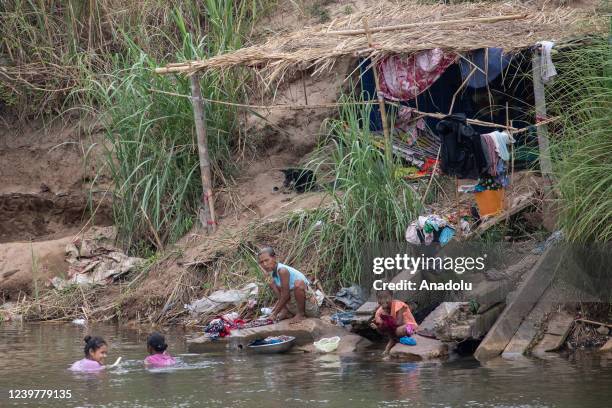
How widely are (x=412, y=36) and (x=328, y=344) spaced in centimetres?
398

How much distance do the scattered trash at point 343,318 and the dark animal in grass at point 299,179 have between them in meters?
2.72

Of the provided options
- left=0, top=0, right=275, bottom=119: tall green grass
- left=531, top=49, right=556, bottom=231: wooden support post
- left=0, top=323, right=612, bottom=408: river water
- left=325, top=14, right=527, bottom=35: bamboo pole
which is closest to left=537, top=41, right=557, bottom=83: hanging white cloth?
left=531, top=49, right=556, bottom=231: wooden support post

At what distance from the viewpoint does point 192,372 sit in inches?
386

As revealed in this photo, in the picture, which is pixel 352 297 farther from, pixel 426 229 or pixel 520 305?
pixel 520 305

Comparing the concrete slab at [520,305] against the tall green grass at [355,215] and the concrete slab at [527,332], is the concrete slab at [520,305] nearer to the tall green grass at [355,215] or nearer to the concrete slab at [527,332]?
the concrete slab at [527,332]

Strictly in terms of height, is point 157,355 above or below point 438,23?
below

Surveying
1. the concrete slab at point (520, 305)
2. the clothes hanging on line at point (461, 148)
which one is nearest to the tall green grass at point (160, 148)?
the clothes hanging on line at point (461, 148)

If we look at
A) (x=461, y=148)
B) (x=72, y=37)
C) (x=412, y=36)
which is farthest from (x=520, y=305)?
(x=72, y=37)

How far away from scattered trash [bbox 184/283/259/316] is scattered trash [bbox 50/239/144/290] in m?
1.65

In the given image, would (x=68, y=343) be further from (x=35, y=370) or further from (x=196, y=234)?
(x=196, y=234)

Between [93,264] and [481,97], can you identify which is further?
[93,264]

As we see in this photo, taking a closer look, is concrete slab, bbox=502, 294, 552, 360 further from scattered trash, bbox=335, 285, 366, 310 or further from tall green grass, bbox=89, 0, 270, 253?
tall green grass, bbox=89, 0, 270, 253

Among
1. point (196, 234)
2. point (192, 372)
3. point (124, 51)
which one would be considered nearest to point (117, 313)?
point (196, 234)

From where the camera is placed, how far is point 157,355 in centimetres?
1004
